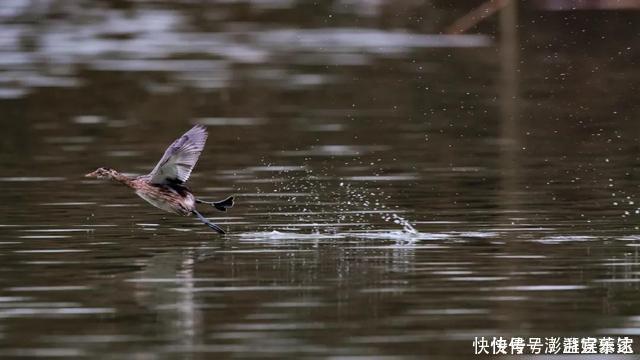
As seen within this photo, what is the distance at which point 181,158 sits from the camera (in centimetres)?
1569

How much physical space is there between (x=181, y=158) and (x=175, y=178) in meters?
0.25

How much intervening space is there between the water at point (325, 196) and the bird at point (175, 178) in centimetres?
42

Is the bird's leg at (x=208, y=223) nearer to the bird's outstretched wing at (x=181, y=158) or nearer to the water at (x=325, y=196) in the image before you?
the water at (x=325, y=196)

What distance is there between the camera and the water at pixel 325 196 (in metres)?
12.1

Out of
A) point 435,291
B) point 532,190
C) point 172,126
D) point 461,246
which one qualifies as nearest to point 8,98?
point 172,126

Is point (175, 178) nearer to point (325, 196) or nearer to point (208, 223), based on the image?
point (208, 223)

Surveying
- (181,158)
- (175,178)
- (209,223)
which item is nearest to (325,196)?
(209,223)

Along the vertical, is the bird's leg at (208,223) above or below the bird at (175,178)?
below

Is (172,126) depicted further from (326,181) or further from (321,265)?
(321,265)

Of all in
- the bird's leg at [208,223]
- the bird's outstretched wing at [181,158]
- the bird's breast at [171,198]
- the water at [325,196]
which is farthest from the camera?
the bird's leg at [208,223]

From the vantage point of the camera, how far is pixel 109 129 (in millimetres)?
24828

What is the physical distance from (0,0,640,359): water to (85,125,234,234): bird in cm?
42

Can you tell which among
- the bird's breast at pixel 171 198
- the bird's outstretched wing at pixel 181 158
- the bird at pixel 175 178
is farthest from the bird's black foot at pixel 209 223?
the bird's outstretched wing at pixel 181 158

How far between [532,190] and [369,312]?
271 inches
